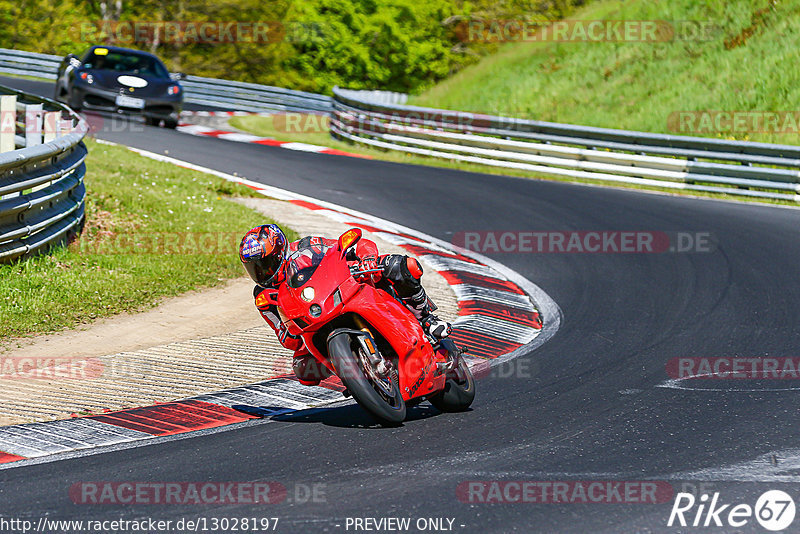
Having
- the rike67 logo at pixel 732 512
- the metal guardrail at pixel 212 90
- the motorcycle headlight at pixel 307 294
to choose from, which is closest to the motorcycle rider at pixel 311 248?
the motorcycle headlight at pixel 307 294

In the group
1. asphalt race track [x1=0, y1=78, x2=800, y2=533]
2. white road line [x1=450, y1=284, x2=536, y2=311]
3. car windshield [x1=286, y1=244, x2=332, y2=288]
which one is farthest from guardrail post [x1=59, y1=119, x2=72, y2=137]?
car windshield [x1=286, y1=244, x2=332, y2=288]

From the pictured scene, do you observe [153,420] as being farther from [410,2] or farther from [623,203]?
[410,2]

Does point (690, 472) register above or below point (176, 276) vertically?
above

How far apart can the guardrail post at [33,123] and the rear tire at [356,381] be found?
834cm

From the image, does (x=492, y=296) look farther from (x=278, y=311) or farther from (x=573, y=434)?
(x=278, y=311)

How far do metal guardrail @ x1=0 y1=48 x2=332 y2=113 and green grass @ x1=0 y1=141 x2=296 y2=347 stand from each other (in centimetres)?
1773

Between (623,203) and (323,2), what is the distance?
3952cm

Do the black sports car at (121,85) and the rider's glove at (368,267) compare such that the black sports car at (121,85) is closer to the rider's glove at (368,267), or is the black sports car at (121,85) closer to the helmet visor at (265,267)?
the helmet visor at (265,267)

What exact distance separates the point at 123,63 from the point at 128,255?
12.4 m

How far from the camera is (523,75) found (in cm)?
2764

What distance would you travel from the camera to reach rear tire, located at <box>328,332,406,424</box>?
579 cm

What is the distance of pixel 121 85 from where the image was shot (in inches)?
845

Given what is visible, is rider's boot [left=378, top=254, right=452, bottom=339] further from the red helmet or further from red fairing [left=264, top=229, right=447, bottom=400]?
the red helmet

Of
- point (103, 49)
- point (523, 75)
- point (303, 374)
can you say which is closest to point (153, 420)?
point (303, 374)
